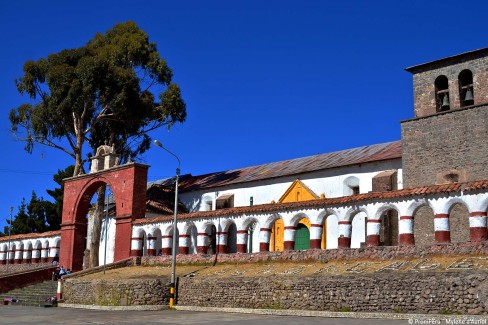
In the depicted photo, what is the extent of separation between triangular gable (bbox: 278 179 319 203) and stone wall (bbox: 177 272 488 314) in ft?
40.3

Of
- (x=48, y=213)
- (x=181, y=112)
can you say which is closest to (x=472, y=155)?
(x=181, y=112)

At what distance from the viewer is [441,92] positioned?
24.3 meters

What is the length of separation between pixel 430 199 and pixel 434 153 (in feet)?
20.9

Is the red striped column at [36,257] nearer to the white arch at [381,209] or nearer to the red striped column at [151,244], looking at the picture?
the red striped column at [151,244]

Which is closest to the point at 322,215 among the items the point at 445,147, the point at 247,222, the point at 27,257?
the point at 247,222

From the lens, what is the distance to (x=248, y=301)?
17.9 metres

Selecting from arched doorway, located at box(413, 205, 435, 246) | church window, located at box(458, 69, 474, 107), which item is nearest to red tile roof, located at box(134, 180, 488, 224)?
arched doorway, located at box(413, 205, 435, 246)

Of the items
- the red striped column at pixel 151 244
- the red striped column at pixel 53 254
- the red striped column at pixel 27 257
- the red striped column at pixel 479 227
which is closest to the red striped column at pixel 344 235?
the red striped column at pixel 479 227

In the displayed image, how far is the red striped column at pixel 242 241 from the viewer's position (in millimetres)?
23406

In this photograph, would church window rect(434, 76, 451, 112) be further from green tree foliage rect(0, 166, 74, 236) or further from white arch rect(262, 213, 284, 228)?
green tree foliage rect(0, 166, 74, 236)

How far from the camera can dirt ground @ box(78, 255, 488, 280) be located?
15305 millimetres

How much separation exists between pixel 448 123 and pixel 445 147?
101cm

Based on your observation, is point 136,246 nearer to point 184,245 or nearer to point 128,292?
point 184,245

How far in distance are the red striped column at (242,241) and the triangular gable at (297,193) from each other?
7.72 m
